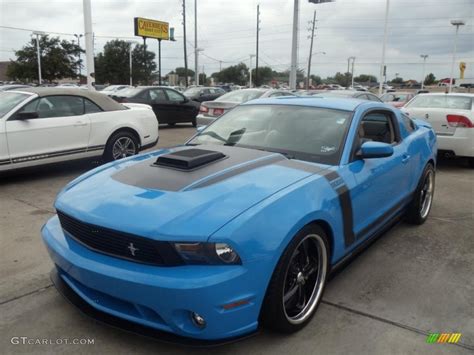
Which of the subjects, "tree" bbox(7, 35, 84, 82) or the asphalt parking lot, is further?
"tree" bbox(7, 35, 84, 82)

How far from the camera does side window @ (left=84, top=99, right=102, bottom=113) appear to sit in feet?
24.2

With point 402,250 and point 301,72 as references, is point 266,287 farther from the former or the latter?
point 301,72

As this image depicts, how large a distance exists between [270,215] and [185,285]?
623 millimetres

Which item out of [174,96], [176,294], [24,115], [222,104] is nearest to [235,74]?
[174,96]

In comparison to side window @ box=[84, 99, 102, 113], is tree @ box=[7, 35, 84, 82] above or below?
above

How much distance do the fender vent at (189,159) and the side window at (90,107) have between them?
15.2 ft

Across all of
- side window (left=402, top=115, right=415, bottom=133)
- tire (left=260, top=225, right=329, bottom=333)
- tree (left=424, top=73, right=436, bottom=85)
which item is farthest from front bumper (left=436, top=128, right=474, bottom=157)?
tree (left=424, top=73, right=436, bottom=85)

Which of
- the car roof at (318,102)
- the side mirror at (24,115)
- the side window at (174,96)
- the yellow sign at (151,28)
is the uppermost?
the yellow sign at (151,28)

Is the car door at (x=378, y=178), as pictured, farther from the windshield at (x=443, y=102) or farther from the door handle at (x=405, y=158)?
the windshield at (x=443, y=102)

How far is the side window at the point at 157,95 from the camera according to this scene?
1446cm

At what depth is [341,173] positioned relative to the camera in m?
3.24

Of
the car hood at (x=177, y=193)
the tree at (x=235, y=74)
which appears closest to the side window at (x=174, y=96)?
the car hood at (x=177, y=193)

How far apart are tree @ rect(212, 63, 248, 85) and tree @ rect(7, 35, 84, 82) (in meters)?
52.7

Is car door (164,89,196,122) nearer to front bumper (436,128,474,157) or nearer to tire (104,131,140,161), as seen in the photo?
tire (104,131,140,161)
